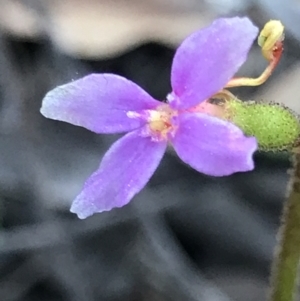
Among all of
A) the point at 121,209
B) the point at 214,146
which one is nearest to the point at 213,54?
the point at 214,146

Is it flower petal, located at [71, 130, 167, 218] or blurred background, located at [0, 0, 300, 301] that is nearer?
flower petal, located at [71, 130, 167, 218]

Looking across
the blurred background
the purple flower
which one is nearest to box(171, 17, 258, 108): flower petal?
the purple flower

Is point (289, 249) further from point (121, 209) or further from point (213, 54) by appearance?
point (121, 209)

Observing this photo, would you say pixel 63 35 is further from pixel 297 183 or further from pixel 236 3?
pixel 297 183

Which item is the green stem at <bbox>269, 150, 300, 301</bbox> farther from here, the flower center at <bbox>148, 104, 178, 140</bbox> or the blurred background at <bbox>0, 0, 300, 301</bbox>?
the blurred background at <bbox>0, 0, 300, 301</bbox>

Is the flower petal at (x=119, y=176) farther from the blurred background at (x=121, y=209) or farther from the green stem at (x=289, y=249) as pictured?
the blurred background at (x=121, y=209)

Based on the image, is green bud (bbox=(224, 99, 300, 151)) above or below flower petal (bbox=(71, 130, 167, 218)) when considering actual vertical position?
above

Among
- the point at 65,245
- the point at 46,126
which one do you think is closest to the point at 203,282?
Answer: the point at 65,245
